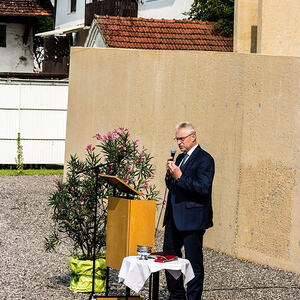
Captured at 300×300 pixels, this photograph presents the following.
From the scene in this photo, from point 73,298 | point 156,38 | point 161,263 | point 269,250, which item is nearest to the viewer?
point 161,263

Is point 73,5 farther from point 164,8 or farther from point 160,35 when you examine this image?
point 160,35

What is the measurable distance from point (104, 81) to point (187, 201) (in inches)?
327

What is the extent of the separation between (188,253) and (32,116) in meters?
16.0

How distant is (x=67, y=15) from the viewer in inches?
1487

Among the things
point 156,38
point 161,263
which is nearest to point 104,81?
point 156,38

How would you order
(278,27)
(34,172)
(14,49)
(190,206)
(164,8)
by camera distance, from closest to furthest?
1. (190,206)
2. (278,27)
3. (34,172)
4. (164,8)
5. (14,49)

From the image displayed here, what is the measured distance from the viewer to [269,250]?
11.9 meters

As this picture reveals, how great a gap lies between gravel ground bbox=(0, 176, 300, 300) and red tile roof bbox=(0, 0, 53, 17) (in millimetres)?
29845

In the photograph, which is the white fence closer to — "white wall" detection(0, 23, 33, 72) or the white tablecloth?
the white tablecloth

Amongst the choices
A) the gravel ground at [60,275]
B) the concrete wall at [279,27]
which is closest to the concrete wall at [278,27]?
the concrete wall at [279,27]

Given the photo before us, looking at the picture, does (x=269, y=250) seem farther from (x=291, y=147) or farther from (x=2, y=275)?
(x=2, y=275)

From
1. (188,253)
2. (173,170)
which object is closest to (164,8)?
(188,253)

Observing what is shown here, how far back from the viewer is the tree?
23.4m

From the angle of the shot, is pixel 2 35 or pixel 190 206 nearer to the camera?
pixel 190 206
